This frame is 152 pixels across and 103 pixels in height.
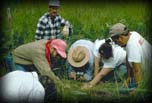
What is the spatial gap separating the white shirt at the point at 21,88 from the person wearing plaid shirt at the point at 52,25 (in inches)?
21.7

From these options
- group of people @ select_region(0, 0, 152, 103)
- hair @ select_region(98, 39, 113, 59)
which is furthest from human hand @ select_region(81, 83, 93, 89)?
hair @ select_region(98, 39, 113, 59)

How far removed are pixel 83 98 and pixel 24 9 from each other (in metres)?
1.43

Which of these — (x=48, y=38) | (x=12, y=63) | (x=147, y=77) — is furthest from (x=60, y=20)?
(x=147, y=77)

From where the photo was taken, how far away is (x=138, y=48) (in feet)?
24.5

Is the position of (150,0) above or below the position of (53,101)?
above

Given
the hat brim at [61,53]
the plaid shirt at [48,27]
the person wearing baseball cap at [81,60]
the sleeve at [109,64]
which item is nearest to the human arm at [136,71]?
the sleeve at [109,64]

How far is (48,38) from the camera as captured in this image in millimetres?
7574

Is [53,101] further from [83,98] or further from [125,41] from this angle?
[125,41]

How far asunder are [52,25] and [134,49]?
1.14 metres

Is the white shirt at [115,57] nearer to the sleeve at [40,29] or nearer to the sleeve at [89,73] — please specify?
the sleeve at [89,73]

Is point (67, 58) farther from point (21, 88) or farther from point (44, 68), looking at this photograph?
point (21, 88)

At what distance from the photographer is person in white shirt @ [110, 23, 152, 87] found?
745 centimetres

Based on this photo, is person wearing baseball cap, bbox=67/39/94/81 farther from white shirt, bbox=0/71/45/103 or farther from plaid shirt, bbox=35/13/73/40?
white shirt, bbox=0/71/45/103

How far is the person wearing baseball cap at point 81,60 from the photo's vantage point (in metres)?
7.50
